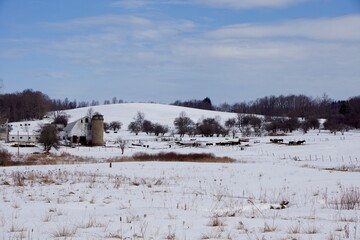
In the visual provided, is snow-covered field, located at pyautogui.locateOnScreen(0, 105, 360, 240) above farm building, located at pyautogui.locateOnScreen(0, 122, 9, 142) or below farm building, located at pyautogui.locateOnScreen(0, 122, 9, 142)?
below

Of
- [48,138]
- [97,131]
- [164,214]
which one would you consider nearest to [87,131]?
[97,131]

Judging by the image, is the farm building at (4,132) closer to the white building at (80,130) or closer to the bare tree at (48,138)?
the white building at (80,130)

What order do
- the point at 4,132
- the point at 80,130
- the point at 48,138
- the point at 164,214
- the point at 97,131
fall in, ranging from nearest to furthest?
the point at 164,214, the point at 48,138, the point at 97,131, the point at 80,130, the point at 4,132

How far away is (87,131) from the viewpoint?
99.8 m

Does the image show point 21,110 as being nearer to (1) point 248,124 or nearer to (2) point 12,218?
(1) point 248,124

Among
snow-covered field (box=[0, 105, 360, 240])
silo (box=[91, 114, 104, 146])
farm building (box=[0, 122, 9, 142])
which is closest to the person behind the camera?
snow-covered field (box=[0, 105, 360, 240])

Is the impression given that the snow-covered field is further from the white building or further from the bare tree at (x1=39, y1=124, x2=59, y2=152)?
the white building

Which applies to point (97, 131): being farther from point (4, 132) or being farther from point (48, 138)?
point (48, 138)

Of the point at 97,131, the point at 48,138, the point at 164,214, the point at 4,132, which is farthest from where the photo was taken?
the point at 4,132

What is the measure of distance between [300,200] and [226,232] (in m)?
5.94

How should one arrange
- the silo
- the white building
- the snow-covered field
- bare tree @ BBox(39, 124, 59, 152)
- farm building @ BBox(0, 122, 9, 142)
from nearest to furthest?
the snow-covered field < bare tree @ BBox(39, 124, 59, 152) < the silo < the white building < farm building @ BBox(0, 122, 9, 142)

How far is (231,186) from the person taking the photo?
17562 millimetres

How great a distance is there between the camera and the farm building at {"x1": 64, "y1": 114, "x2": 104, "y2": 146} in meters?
93.9

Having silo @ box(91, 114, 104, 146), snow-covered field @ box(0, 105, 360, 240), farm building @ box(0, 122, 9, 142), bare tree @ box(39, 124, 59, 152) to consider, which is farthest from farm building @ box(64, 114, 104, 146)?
snow-covered field @ box(0, 105, 360, 240)
